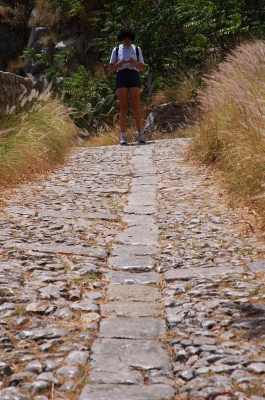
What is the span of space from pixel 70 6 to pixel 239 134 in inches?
460

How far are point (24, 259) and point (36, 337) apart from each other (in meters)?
0.99

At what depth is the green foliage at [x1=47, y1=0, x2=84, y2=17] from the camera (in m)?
14.9

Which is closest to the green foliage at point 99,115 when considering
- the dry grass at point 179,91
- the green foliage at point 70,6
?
the dry grass at point 179,91

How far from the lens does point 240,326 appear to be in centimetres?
217

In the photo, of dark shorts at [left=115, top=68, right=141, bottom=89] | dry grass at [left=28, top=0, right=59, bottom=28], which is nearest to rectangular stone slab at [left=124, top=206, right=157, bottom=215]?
dark shorts at [left=115, top=68, right=141, bottom=89]

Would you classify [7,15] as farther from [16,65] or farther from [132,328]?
[132,328]

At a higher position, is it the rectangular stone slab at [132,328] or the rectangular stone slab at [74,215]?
the rectangular stone slab at [132,328]

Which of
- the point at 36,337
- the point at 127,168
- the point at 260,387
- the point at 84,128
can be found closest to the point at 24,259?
the point at 36,337

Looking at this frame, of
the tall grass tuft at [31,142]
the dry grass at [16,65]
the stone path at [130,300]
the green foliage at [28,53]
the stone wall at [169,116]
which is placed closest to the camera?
the stone path at [130,300]

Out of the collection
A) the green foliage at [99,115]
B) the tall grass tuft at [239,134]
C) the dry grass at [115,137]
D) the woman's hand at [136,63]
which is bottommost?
the dry grass at [115,137]

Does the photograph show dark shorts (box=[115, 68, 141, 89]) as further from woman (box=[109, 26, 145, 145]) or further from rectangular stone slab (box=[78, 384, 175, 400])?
rectangular stone slab (box=[78, 384, 175, 400])

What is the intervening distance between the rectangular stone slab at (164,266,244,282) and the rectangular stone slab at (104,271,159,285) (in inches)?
3.0

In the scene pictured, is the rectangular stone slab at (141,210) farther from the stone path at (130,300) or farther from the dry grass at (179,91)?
the dry grass at (179,91)

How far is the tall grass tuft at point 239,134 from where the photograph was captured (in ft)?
14.3
